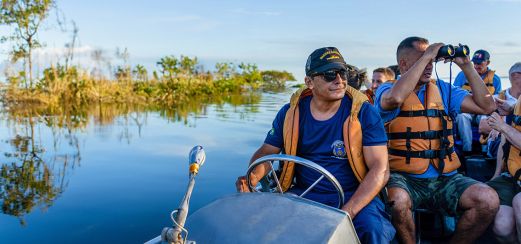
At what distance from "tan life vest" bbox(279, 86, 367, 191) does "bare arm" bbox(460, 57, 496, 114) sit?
0.86 metres

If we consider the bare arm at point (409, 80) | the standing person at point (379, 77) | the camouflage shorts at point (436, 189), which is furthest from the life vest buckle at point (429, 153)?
the standing person at point (379, 77)

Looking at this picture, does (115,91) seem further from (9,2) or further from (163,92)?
(9,2)

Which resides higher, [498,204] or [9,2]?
[9,2]

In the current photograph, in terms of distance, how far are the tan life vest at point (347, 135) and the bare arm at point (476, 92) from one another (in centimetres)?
86

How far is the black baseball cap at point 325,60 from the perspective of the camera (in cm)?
251

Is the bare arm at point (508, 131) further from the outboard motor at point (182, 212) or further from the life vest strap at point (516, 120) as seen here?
the outboard motor at point (182, 212)

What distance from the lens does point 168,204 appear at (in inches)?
209

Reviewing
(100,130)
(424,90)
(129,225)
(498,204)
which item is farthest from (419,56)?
(100,130)

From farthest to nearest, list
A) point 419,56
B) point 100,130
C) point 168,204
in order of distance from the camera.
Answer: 1. point 100,130
2. point 168,204
3. point 419,56

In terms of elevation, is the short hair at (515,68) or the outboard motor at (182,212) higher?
the short hair at (515,68)

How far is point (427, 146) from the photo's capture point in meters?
2.90

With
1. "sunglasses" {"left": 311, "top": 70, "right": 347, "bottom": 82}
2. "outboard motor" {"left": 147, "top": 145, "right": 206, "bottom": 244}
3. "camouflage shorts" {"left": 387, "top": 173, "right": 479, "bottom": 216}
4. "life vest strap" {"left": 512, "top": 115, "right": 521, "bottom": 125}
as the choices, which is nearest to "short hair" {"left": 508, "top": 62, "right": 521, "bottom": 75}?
"life vest strap" {"left": 512, "top": 115, "right": 521, "bottom": 125}

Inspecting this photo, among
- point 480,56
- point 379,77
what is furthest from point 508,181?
point 480,56

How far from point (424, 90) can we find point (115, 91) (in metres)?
16.9
